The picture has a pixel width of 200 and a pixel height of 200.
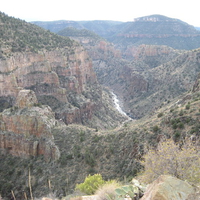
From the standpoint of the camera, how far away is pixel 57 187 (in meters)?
28.5

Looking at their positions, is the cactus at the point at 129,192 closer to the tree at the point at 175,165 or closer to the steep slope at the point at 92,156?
the tree at the point at 175,165

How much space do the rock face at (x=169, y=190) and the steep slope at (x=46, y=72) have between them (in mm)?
53189

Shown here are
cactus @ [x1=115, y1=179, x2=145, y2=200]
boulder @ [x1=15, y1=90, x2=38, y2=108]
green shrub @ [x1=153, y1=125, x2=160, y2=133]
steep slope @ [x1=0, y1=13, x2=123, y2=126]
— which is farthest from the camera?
steep slope @ [x1=0, y1=13, x2=123, y2=126]

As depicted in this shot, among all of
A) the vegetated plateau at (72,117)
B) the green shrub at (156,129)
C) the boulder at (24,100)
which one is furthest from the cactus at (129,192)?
the boulder at (24,100)

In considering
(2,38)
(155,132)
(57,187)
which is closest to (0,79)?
(2,38)

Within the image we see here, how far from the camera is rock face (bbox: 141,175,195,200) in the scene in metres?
9.97

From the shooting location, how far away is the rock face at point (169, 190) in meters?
9.97

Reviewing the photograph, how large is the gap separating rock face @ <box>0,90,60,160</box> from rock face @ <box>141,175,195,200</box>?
988 inches

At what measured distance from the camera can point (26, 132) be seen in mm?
36406

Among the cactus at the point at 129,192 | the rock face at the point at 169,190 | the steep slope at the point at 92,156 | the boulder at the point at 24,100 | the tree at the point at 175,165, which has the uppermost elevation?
the rock face at the point at 169,190

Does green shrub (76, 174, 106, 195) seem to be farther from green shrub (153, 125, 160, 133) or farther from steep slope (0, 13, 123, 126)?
steep slope (0, 13, 123, 126)

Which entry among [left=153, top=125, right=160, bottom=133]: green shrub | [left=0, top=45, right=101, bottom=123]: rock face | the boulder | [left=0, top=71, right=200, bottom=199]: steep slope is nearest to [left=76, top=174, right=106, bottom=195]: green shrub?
[left=0, top=71, right=200, bottom=199]: steep slope

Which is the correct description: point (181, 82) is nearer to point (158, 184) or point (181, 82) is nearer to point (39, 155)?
point (39, 155)

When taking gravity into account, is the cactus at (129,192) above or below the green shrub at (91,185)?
above
